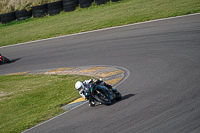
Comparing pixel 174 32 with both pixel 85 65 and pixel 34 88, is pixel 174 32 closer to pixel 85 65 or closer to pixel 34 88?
pixel 85 65

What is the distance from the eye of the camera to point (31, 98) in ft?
36.0

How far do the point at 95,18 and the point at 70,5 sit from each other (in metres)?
5.07

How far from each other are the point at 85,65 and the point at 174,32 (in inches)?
216

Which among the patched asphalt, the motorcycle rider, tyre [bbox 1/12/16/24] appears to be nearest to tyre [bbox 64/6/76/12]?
tyre [bbox 1/12/16/24]

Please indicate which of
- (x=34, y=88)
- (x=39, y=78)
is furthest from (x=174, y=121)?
(x=39, y=78)

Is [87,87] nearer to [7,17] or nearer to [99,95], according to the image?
[99,95]

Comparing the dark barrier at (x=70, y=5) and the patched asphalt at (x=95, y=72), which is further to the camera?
the dark barrier at (x=70, y=5)

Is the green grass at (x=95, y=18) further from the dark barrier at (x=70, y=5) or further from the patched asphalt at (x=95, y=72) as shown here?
the patched asphalt at (x=95, y=72)

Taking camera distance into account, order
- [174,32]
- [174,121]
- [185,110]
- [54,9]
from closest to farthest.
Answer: [174,121] < [185,110] < [174,32] < [54,9]

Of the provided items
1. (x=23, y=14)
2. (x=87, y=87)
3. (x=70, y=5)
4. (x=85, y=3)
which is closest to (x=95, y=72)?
(x=87, y=87)

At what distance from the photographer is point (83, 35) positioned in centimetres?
1947

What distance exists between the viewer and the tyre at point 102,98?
26.7 ft

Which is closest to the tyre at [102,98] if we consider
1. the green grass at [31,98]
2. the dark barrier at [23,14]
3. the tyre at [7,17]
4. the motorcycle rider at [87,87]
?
the motorcycle rider at [87,87]

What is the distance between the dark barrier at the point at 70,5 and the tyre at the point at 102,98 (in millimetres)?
20262
